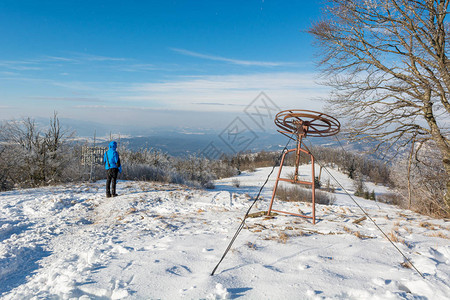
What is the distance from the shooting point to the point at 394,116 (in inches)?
289

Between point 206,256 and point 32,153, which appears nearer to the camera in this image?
point 206,256

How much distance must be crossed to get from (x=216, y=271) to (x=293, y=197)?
981 centimetres

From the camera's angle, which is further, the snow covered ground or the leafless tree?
the leafless tree

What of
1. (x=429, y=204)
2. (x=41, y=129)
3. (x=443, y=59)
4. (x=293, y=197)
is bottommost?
(x=293, y=197)

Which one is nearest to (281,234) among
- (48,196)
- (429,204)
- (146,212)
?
(146,212)

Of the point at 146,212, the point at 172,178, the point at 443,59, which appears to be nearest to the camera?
the point at 443,59

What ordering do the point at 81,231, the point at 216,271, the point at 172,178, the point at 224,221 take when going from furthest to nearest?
the point at 172,178 < the point at 224,221 < the point at 81,231 < the point at 216,271

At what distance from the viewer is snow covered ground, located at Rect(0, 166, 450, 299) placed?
2.57 m

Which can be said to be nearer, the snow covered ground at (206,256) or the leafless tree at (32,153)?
the snow covered ground at (206,256)

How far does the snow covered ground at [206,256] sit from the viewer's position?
257cm

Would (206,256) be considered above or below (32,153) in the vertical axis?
below

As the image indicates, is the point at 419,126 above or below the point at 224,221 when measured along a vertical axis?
above

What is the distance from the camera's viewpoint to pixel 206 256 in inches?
137

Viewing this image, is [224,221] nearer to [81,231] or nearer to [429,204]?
[81,231]
